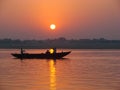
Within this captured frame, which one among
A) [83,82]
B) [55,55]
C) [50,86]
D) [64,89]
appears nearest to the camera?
[64,89]

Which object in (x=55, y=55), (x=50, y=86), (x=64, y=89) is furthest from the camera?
(x=55, y=55)

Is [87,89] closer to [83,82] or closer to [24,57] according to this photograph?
[83,82]

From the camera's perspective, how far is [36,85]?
22953mm

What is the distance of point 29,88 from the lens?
21609 millimetres

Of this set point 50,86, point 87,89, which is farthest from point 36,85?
point 87,89

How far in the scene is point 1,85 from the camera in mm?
22672

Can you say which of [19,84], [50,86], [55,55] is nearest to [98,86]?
[50,86]

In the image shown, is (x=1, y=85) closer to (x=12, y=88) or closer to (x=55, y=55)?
(x=12, y=88)

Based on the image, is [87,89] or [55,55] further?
[55,55]

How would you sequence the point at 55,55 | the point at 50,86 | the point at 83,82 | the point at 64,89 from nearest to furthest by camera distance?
1. the point at 64,89
2. the point at 50,86
3. the point at 83,82
4. the point at 55,55

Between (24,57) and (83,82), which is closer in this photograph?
(83,82)

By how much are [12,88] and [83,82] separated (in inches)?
181

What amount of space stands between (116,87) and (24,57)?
40693 mm

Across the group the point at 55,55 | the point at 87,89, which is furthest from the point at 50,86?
the point at 55,55
